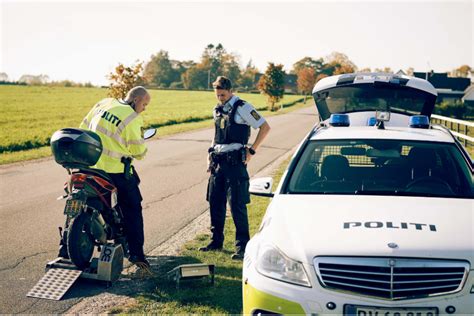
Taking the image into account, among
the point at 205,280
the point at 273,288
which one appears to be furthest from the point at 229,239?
the point at 273,288

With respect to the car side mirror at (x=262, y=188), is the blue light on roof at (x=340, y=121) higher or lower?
higher

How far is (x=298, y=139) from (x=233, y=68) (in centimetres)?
10944

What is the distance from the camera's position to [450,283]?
12.0 ft

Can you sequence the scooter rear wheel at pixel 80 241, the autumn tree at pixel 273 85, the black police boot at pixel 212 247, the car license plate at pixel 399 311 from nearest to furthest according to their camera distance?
the car license plate at pixel 399 311 → the scooter rear wheel at pixel 80 241 → the black police boot at pixel 212 247 → the autumn tree at pixel 273 85

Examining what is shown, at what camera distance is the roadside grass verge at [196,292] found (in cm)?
503

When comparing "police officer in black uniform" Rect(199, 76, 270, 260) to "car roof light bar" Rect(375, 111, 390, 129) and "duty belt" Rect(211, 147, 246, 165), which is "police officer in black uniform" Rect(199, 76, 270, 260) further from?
"car roof light bar" Rect(375, 111, 390, 129)

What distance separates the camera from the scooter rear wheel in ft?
18.2

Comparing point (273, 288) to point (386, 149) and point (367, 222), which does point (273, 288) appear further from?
point (386, 149)

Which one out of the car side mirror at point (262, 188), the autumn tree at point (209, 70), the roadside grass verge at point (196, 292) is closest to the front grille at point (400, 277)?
the roadside grass verge at point (196, 292)

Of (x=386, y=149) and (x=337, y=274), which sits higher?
(x=386, y=149)

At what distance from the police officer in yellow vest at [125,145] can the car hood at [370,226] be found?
1934mm

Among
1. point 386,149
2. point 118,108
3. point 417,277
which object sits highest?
point 118,108

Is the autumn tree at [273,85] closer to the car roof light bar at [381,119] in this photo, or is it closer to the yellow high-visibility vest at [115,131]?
the car roof light bar at [381,119]

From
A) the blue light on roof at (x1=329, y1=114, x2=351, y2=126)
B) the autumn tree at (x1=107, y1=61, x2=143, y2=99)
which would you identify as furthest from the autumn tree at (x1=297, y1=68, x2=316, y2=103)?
the blue light on roof at (x1=329, y1=114, x2=351, y2=126)
